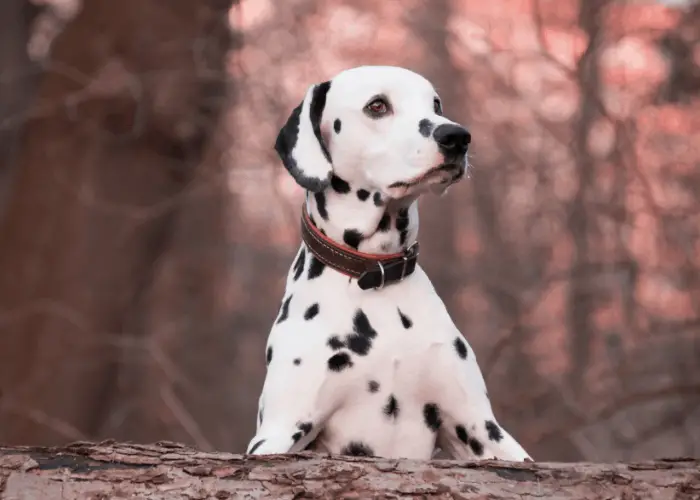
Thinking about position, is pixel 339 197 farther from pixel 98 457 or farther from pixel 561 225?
pixel 561 225

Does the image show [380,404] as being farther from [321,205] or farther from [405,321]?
[321,205]

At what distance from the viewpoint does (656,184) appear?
301 inches

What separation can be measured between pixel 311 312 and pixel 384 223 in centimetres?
33

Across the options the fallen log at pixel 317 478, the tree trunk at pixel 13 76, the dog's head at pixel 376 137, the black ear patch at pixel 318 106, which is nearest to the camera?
the fallen log at pixel 317 478

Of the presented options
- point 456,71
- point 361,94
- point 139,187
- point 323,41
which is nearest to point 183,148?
point 139,187

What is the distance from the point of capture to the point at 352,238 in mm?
2996

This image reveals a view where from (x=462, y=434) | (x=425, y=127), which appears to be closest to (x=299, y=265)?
(x=425, y=127)

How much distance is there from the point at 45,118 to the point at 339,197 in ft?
13.5

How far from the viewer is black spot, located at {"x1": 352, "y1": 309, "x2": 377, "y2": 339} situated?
2842 mm

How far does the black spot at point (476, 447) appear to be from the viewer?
2.86m

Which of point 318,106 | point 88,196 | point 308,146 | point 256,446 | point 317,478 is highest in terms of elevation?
point 88,196

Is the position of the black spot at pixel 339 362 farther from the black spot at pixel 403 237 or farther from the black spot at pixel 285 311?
the black spot at pixel 403 237

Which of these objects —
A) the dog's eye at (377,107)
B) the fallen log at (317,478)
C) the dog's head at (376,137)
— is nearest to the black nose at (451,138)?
the dog's head at (376,137)

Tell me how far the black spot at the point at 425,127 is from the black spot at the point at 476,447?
826 millimetres
